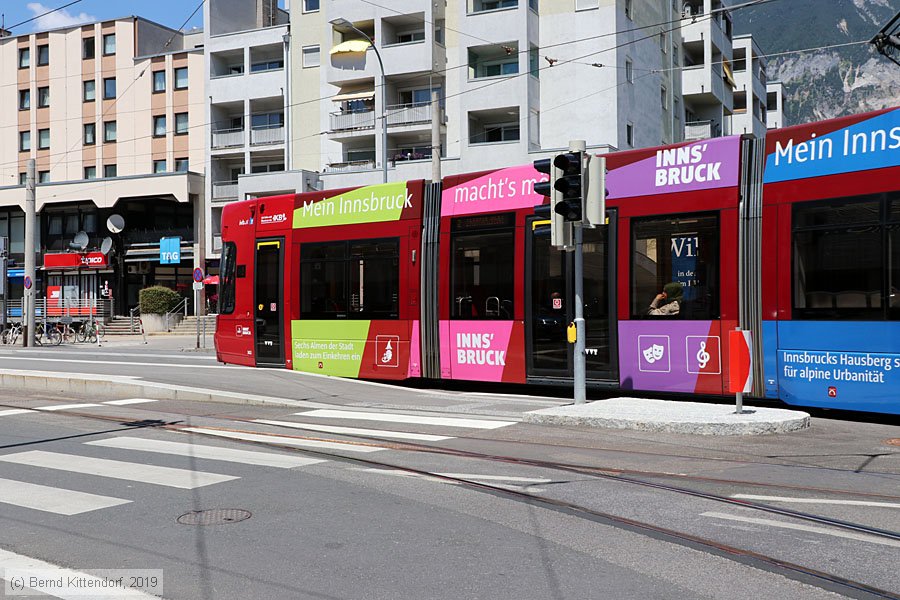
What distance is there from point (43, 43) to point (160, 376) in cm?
4962

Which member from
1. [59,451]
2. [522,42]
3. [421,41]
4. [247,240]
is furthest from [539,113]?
[59,451]

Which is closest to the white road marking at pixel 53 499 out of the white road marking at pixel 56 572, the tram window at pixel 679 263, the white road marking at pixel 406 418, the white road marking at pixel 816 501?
the white road marking at pixel 56 572

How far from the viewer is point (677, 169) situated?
41.3 ft

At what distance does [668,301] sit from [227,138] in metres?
43.5

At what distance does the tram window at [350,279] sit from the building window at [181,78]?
1628 inches

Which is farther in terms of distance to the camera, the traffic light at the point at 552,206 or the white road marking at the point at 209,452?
the traffic light at the point at 552,206

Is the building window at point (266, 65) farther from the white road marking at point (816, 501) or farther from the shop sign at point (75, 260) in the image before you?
the white road marking at point (816, 501)

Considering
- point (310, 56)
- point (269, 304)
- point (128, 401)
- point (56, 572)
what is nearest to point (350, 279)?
point (269, 304)

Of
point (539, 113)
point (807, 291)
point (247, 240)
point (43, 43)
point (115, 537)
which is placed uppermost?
point (43, 43)

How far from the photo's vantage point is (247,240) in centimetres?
1817

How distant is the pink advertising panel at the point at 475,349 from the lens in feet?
46.9

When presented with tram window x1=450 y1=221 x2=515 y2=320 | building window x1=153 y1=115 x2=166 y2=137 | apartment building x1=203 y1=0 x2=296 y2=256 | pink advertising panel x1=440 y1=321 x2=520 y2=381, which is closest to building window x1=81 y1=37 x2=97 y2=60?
building window x1=153 y1=115 x2=166 y2=137

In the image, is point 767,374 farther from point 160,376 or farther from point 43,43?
point 43,43

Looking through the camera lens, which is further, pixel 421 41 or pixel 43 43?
pixel 43 43
